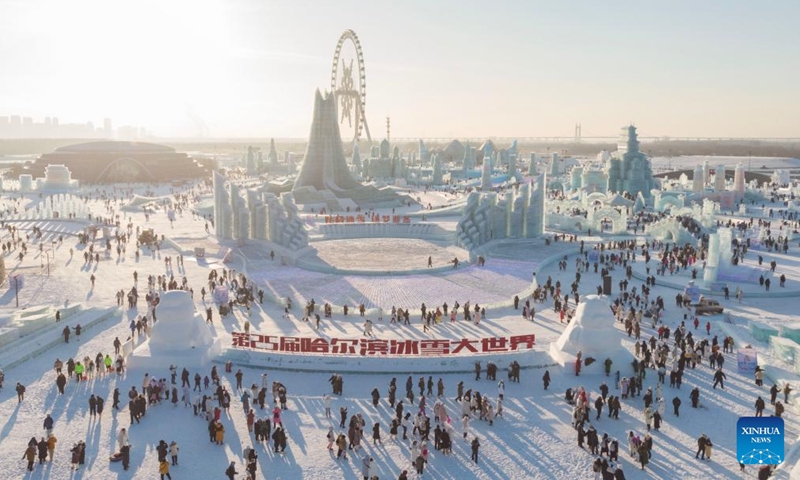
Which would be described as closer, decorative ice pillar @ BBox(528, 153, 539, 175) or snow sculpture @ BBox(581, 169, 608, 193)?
snow sculpture @ BBox(581, 169, 608, 193)

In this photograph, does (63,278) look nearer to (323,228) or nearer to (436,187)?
(323,228)

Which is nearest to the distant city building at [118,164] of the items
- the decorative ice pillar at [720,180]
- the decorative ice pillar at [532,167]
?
the decorative ice pillar at [532,167]

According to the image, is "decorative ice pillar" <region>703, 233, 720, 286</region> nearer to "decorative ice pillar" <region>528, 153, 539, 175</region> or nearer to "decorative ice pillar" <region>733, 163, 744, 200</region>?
"decorative ice pillar" <region>733, 163, 744, 200</region>

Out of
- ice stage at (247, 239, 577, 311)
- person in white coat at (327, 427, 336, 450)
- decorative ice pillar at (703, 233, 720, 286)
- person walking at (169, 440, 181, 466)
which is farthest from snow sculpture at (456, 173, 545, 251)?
person walking at (169, 440, 181, 466)

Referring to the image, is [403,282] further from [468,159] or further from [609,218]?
[468,159]

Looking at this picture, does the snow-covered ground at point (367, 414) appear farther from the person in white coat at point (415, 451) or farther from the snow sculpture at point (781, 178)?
the snow sculpture at point (781, 178)

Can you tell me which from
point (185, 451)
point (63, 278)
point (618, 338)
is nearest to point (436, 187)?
point (63, 278)
